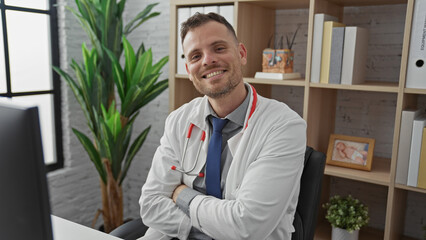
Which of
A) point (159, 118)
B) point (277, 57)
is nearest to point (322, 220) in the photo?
point (277, 57)

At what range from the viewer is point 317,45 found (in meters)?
1.97

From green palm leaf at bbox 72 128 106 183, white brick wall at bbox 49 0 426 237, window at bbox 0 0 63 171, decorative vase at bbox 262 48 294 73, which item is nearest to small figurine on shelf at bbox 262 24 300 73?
decorative vase at bbox 262 48 294 73

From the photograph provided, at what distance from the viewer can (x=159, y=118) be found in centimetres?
317

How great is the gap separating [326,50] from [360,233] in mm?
1103

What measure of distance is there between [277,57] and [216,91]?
74 centimetres

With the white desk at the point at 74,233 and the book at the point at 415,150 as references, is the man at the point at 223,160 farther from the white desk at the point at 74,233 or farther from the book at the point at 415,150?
the book at the point at 415,150

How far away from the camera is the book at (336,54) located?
6.28 feet

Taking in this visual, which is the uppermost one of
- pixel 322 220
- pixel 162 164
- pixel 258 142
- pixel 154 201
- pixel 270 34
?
pixel 270 34

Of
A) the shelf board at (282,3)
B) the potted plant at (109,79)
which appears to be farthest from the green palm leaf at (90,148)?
the shelf board at (282,3)

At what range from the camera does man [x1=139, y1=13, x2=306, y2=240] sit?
51.9 inches

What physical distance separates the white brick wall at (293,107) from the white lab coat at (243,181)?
0.99 metres

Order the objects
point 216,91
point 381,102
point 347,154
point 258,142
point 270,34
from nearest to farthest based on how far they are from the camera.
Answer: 1. point 258,142
2. point 216,91
3. point 347,154
4. point 381,102
5. point 270,34

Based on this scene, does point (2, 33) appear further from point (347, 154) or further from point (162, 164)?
point (347, 154)

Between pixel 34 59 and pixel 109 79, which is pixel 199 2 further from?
pixel 34 59
